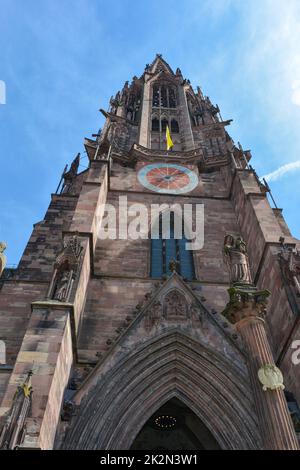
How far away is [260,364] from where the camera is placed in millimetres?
5320

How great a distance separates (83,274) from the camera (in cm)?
884

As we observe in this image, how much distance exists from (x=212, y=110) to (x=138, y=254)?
15.2 m

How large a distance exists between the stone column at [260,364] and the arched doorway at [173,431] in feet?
12.4

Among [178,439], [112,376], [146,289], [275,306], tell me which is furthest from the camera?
[146,289]

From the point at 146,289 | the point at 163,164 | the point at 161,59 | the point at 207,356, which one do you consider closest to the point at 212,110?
the point at 163,164

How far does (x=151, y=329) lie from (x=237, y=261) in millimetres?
2696

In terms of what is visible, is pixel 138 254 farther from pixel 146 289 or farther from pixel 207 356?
pixel 207 356

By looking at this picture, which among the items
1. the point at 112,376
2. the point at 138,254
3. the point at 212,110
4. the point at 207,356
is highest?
the point at 212,110

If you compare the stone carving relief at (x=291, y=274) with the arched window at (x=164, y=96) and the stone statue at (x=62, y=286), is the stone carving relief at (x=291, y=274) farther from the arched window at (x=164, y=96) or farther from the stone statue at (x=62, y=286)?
the arched window at (x=164, y=96)

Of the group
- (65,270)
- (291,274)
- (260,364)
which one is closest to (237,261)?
(260,364)

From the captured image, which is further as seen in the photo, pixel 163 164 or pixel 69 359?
pixel 163 164

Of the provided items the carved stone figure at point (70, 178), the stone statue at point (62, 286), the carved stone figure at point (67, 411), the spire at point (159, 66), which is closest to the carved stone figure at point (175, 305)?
the stone statue at point (62, 286)

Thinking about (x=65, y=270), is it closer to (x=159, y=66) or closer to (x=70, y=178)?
(x=70, y=178)

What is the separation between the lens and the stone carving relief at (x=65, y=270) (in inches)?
301
